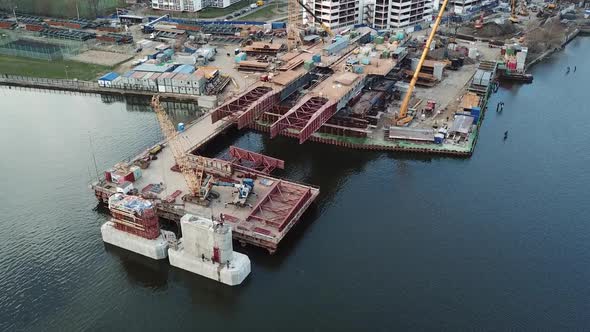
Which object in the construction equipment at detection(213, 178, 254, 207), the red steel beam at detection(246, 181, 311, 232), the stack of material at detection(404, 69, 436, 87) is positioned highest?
the stack of material at detection(404, 69, 436, 87)

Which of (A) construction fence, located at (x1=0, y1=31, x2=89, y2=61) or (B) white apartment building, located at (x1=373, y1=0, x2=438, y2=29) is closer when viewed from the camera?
(A) construction fence, located at (x1=0, y1=31, x2=89, y2=61)

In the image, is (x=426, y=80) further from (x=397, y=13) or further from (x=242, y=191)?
(x=242, y=191)

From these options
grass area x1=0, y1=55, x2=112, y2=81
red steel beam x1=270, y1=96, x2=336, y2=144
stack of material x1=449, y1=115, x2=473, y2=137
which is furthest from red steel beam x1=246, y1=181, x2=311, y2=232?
grass area x1=0, y1=55, x2=112, y2=81

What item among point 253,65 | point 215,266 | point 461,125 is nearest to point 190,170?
point 215,266

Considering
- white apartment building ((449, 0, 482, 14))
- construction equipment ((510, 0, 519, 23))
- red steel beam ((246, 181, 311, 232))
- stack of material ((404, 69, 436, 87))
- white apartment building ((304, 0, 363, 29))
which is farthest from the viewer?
white apartment building ((449, 0, 482, 14))

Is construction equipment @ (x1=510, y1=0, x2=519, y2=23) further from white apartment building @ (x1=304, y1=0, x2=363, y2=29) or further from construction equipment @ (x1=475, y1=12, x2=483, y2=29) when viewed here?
white apartment building @ (x1=304, y1=0, x2=363, y2=29)

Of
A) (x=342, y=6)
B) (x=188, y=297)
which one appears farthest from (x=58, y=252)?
(x=342, y=6)
